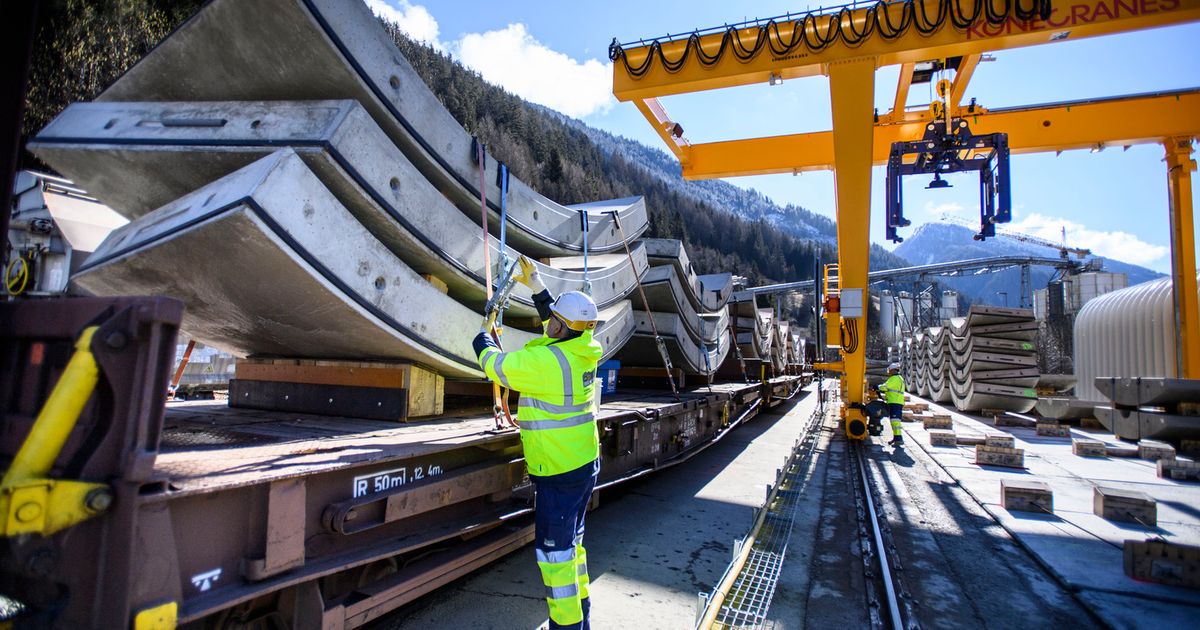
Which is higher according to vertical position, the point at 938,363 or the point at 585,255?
the point at 585,255

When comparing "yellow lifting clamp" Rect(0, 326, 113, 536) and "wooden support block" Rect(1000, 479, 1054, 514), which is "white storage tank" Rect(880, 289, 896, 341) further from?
"yellow lifting clamp" Rect(0, 326, 113, 536)

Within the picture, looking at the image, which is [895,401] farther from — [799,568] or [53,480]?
[53,480]

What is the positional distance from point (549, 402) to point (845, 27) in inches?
292

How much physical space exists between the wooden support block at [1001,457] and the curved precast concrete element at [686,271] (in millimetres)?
4180

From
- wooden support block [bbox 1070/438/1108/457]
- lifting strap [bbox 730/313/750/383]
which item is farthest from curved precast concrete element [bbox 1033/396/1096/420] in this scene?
lifting strap [bbox 730/313/750/383]

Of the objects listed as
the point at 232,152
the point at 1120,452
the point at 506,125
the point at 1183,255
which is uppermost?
the point at 506,125

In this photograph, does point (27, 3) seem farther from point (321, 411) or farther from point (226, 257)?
point (321, 411)

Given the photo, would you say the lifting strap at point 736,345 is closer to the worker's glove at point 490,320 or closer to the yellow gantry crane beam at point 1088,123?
the yellow gantry crane beam at point 1088,123

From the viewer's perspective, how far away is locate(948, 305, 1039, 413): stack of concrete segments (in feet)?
42.8

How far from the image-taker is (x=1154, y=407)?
9.42 meters

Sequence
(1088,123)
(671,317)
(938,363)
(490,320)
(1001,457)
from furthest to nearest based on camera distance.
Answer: (938,363) < (1088,123) < (1001,457) < (671,317) < (490,320)

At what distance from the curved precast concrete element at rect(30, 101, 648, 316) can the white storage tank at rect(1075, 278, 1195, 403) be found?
14481 millimetres

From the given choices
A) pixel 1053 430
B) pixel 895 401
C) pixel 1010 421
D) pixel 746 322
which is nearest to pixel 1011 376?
pixel 1010 421

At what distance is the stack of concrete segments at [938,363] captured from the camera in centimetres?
1627
